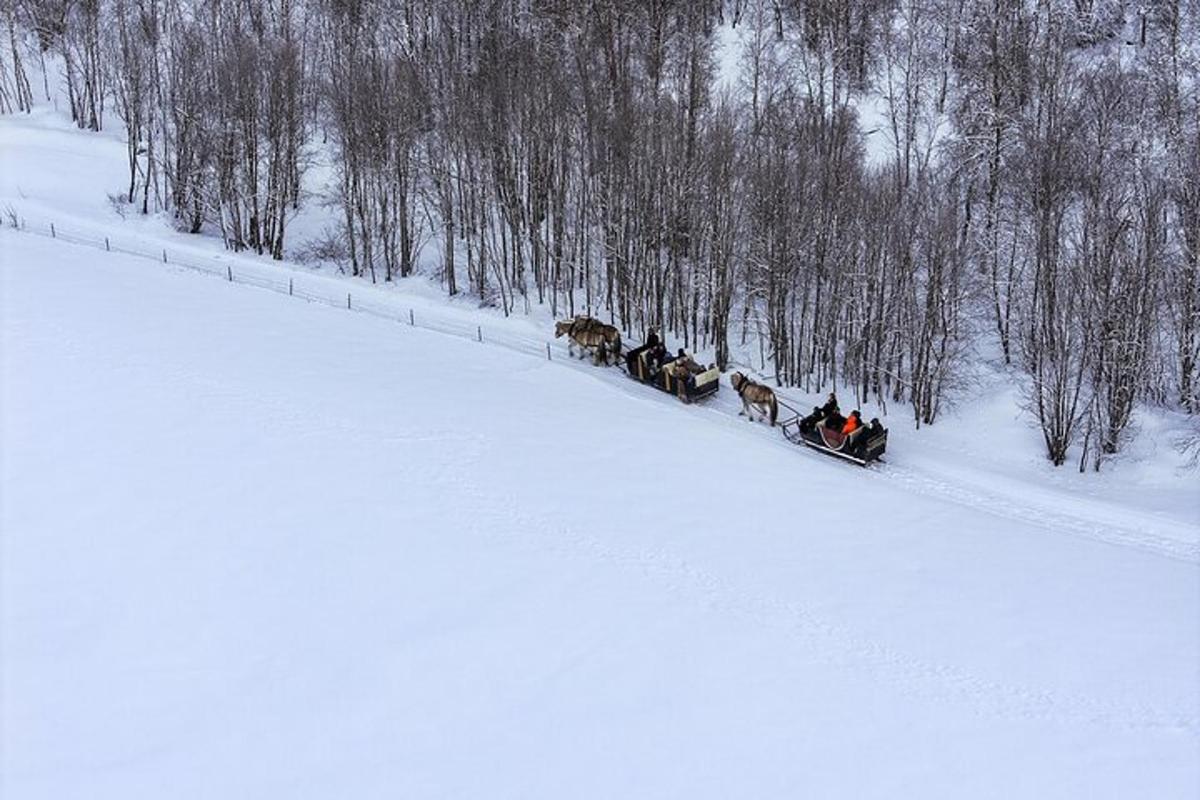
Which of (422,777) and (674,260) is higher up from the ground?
(674,260)

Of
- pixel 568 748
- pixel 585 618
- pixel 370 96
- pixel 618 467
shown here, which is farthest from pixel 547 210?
pixel 568 748

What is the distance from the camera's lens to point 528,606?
52.3ft

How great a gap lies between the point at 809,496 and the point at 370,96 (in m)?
26.1

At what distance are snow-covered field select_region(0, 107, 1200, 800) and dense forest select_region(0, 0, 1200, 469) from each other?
174 inches

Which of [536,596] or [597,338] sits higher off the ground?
[597,338]

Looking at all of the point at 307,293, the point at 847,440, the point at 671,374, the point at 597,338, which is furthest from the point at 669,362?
the point at 307,293

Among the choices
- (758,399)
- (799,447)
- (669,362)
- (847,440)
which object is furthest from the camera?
(669,362)

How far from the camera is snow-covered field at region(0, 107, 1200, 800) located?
12.5 meters

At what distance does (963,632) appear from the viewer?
15820 millimetres

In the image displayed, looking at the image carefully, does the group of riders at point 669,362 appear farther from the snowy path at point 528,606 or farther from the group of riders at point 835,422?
the group of riders at point 835,422

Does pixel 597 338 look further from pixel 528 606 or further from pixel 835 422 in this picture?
pixel 528 606

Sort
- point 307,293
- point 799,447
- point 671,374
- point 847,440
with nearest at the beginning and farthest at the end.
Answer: point 847,440 → point 799,447 → point 671,374 → point 307,293

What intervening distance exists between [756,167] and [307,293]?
16905 millimetres

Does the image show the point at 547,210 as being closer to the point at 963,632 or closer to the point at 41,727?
the point at 963,632
